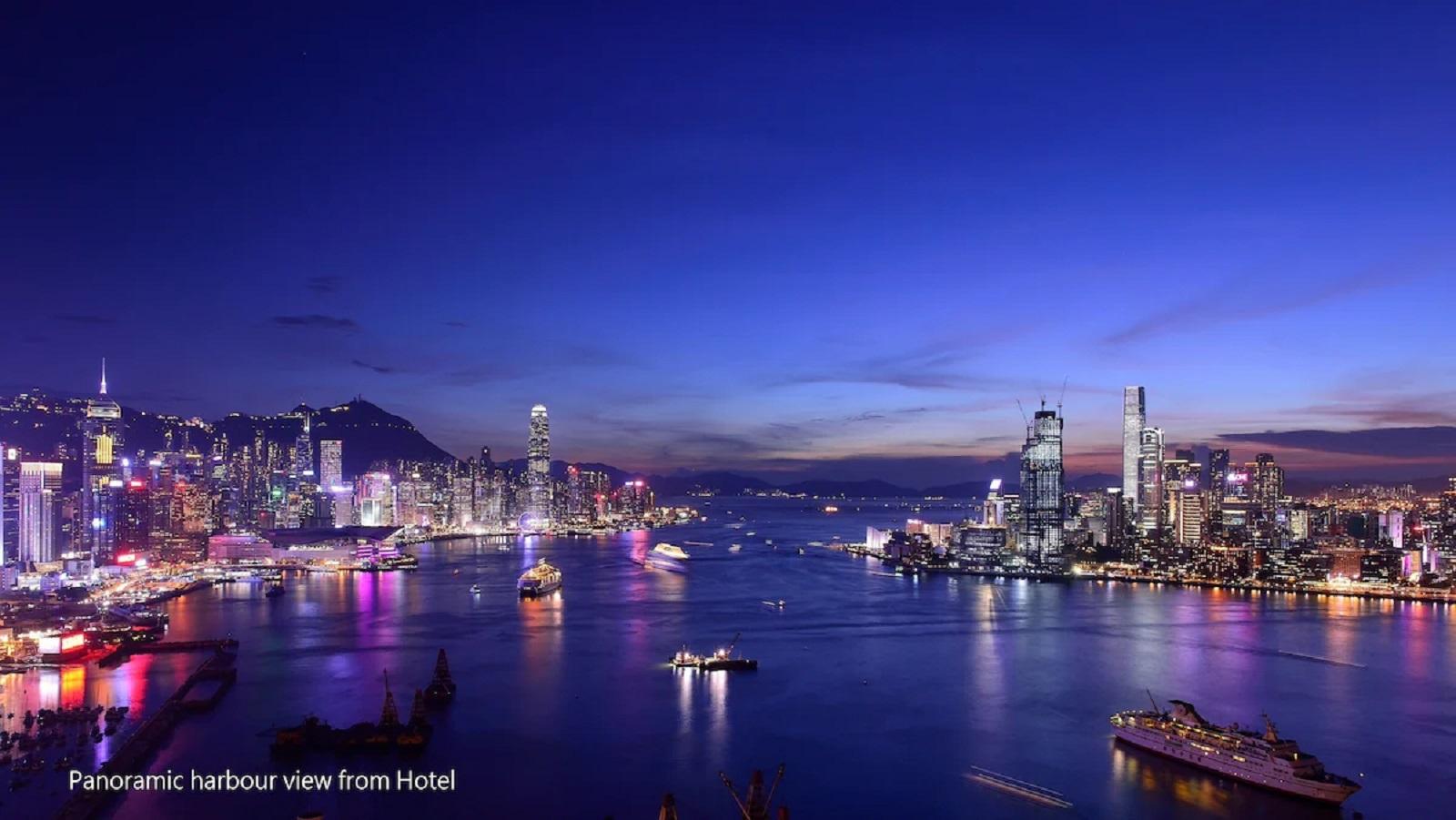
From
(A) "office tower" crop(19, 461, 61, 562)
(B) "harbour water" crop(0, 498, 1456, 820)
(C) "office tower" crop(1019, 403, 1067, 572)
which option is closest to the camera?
(B) "harbour water" crop(0, 498, 1456, 820)

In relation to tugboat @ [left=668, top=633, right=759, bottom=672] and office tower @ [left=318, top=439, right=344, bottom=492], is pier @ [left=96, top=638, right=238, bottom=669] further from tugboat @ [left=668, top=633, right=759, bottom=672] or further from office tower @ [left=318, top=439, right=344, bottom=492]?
office tower @ [left=318, top=439, right=344, bottom=492]

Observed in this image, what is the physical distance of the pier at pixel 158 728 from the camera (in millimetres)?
11141

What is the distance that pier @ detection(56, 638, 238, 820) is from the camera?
1114 cm

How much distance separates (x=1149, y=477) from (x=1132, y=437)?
3.60 meters

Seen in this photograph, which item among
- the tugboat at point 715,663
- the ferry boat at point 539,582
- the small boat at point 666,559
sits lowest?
the small boat at point 666,559

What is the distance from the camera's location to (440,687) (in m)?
16.6

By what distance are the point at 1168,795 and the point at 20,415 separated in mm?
57663

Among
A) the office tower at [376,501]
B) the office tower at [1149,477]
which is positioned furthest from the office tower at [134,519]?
the office tower at [1149,477]

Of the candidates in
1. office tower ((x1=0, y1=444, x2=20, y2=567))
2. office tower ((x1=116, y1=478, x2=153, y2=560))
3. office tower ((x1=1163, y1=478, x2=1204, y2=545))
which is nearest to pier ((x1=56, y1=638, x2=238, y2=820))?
office tower ((x1=0, y1=444, x2=20, y2=567))

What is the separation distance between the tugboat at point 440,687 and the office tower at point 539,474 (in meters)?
58.7

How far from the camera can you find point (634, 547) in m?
54.4

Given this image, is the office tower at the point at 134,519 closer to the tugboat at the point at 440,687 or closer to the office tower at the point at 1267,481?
the tugboat at the point at 440,687

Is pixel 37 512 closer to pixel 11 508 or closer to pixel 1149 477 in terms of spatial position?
pixel 11 508

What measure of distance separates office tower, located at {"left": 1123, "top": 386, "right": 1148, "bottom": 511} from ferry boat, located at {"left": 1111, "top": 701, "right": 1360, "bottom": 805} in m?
47.5
